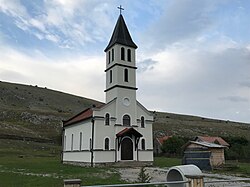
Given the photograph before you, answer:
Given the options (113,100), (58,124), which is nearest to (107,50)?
(113,100)

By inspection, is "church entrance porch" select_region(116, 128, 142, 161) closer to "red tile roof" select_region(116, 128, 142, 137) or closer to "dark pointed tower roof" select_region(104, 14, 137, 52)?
"red tile roof" select_region(116, 128, 142, 137)

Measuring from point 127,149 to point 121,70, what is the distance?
8.77 meters

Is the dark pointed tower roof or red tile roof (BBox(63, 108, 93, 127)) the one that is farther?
the dark pointed tower roof

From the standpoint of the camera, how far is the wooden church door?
2959 cm

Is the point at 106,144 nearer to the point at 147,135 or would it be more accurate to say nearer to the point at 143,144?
the point at 143,144

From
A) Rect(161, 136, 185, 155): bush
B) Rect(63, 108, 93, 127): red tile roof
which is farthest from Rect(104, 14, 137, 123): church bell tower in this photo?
Rect(161, 136, 185, 155): bush

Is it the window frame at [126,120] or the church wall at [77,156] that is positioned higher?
the window frame at [126,120]

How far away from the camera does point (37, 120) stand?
243 ft

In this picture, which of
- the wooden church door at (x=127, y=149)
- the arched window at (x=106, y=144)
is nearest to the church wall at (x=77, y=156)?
the arched window at (x=106, y=144)

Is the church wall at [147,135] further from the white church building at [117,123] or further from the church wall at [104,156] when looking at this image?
the church wall at [104,156]

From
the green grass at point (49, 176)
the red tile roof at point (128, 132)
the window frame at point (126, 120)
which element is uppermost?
the window frame at point (126, 120)

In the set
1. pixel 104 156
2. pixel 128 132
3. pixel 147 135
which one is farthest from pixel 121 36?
pixel 104 156

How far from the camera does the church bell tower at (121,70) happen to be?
102ft

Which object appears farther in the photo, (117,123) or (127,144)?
(117,123)
